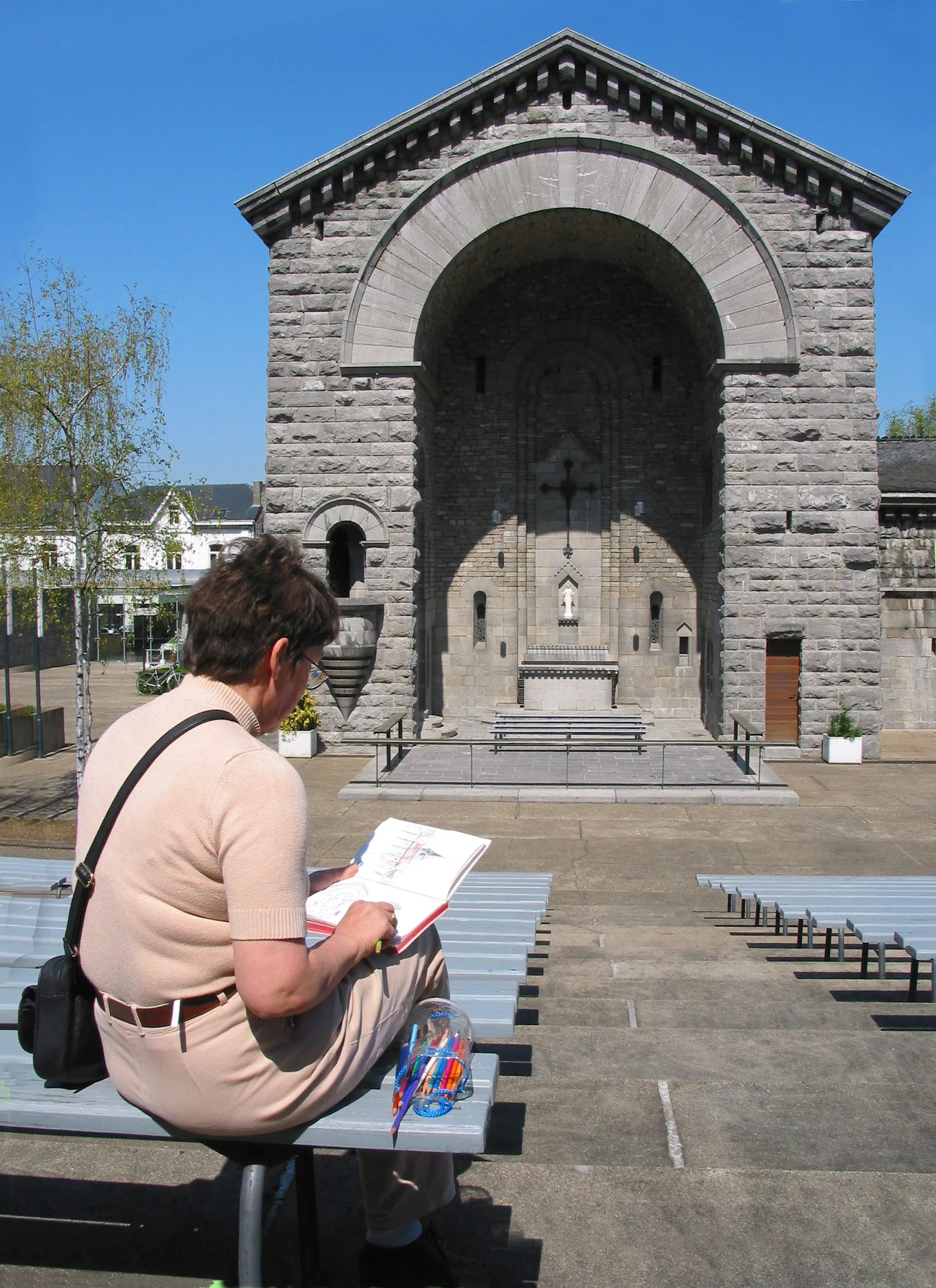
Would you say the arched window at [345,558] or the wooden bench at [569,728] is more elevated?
the arched window at [345,558]

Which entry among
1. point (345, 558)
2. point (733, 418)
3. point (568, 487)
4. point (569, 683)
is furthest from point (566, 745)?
point (568, 487)

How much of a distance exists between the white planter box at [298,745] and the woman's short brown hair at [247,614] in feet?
45.4

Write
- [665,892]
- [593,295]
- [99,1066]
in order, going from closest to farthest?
1. [99,1066]
2. [665,892]
3. [593,295]

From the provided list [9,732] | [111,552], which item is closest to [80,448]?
[111,552]

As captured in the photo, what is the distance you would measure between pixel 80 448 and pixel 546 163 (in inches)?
344

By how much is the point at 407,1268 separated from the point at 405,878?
100 cm

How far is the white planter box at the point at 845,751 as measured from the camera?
15.9m

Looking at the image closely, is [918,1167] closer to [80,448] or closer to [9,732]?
[80,448]

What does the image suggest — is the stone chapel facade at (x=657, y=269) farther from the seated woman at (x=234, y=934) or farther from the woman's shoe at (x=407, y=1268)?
the woman's shoe at (x=407, y=1268)

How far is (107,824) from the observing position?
98.5 inches

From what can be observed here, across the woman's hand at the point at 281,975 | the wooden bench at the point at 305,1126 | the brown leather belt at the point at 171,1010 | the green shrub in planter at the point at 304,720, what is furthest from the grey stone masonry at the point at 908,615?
the brown leather belt at the point at 171,1010

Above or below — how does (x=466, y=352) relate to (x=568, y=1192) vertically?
above

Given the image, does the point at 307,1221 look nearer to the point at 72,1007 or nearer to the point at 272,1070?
the point at 272,1070

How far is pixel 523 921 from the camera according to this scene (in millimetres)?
5281
